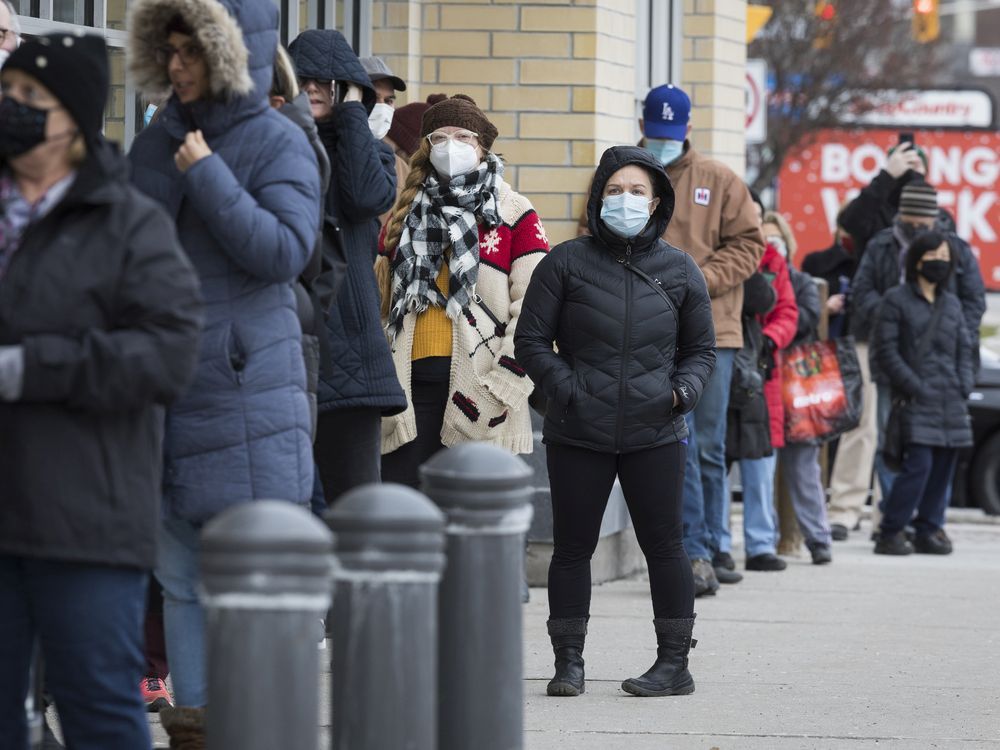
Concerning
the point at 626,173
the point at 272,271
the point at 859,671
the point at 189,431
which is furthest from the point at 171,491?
the point at 859,671

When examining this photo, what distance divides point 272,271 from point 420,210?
2.54 meters

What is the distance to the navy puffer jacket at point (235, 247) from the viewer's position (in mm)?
4711

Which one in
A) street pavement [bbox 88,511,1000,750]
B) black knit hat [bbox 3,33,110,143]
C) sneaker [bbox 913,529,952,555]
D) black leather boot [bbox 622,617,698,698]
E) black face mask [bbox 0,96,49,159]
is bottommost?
sneaker [bbox 913,529,952,555]

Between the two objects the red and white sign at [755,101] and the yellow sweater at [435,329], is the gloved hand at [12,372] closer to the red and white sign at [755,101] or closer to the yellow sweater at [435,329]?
the yellow sweater at [435,329]

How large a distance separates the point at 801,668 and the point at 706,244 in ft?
7.93

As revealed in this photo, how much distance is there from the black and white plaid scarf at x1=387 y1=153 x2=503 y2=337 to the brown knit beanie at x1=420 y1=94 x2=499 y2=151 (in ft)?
0.47

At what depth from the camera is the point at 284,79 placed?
5.50m

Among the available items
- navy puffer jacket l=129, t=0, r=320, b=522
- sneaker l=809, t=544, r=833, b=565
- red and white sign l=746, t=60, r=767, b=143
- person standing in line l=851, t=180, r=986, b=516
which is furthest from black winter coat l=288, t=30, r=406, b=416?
red and white sign l=746, t=60, r=767, b=143

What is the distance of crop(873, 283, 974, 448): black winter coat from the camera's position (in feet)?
37.4

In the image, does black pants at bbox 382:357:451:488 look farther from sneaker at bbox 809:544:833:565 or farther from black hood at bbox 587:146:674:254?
sneaker at bbox 809:544:833:565

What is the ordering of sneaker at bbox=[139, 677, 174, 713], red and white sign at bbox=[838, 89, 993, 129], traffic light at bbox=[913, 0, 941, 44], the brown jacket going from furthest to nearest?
red and white sign at bbox=[838, 89, 993, 129]
traffic light at bbox=[913, 0, 941, 44]
the brown jacket
sneaker at bbox=[139, 677, 174, 713]

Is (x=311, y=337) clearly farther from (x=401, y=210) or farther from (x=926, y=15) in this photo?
(x=926, y=15)

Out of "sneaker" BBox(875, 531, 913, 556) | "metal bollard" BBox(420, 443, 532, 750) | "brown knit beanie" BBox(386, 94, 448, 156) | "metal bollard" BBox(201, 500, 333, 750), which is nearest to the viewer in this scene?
"metal bollard" BBox(201, 500, 333, 750)

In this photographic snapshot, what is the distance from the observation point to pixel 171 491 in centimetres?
476
